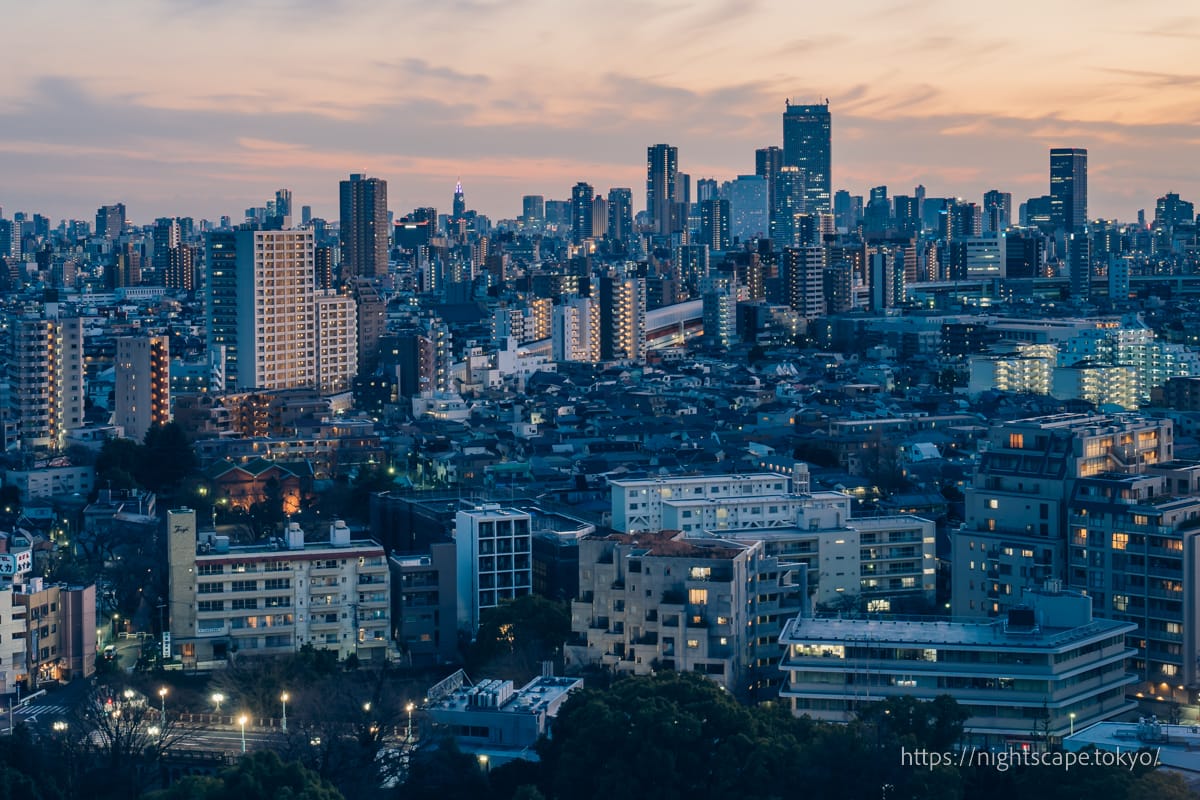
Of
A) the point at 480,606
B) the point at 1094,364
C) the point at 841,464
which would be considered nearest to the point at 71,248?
the point at 1094,364

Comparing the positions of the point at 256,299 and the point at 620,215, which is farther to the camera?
the point at 620,215

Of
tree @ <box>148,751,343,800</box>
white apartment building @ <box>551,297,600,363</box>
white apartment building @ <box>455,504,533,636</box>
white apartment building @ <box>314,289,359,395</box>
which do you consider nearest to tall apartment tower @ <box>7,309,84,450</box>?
white apartment building @ <box>314,289,359,395</box>

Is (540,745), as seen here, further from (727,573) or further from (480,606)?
(480,606)

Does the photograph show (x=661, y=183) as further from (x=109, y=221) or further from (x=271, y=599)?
(x=271, y=599)

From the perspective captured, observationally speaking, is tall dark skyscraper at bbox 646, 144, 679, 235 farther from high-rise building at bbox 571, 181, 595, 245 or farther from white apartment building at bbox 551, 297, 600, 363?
white apartment building at bbox 551, 297, 600, 363

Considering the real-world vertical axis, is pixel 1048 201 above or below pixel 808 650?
above

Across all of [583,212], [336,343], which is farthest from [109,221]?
[336,343]
